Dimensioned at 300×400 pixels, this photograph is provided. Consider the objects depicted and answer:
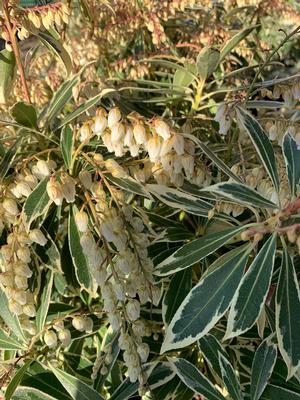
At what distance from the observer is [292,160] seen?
1028 mm

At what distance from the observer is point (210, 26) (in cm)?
216

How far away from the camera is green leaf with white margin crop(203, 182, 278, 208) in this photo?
38.4 inches

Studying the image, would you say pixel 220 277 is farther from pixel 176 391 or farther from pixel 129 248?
pixel 176 391

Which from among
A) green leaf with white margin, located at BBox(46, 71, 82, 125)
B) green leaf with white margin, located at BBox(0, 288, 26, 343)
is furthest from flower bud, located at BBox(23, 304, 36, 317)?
green leaf with white margin, located at BBox(46, 71, 82, 125)

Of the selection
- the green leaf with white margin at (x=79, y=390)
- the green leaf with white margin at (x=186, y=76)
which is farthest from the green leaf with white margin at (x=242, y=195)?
the green leaf with white margin at (x=186, y=76)

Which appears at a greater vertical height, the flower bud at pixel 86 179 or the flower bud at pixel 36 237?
the flower bud at pixel 86 179

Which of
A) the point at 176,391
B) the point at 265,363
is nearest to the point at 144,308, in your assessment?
the point at 176,391

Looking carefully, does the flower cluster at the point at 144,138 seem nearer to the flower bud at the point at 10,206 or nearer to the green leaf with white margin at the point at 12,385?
the flower bud at the point at 10,206

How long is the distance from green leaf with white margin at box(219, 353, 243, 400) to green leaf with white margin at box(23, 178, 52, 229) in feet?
1.76

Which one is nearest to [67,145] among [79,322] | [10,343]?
[79,322]

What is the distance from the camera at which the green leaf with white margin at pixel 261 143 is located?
1041 millimetres

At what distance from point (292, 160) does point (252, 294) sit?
278mm

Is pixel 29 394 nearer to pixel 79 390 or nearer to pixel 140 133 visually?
pixel 79 390

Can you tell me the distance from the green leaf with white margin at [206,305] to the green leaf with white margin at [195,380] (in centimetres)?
25
